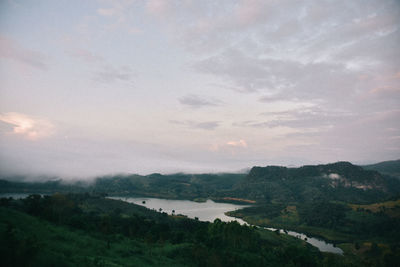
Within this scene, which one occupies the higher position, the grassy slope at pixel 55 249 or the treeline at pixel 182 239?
the grassy slope at pixel 55 249

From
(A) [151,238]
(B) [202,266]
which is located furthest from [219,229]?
(B) [202,266]

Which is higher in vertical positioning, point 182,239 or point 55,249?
point 55,249

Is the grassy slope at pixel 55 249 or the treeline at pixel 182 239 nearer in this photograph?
the grassy slope at pixel 55 249

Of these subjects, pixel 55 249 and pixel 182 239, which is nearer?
pixel 55 249

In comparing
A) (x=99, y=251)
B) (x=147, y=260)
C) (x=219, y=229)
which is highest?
(x=99, y=251)

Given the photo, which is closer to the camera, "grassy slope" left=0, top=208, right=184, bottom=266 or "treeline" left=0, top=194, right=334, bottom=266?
"grassy slope" left=0, top=208, right=184, bottom=266

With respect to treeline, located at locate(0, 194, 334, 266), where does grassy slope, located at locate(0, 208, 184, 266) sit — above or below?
above

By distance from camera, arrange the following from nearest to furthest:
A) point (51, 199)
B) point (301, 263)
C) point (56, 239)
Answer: point (56, 239)
point (301, 263)
point (51, 199)

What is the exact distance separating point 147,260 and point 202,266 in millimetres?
23059

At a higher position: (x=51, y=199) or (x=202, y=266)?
(x=51, y=199)

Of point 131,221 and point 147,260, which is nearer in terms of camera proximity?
point 147,260

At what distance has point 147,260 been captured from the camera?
66.9 metres

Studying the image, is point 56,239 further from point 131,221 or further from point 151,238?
point 131,221

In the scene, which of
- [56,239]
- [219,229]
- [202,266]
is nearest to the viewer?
[56,239]
